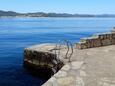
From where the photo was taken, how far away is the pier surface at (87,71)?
6953mm

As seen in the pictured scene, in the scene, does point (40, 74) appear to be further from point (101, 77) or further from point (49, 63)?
point (101, 77)

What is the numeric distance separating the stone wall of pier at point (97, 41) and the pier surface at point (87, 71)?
181 cm

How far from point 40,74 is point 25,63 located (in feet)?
4.91

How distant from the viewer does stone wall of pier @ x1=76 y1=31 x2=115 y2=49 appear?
495 inches

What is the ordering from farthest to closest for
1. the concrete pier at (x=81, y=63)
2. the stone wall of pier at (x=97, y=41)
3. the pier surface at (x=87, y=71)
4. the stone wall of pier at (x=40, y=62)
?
1. the stone wall of pier at (x=40, y=62)
2. the stone wall of pier at (x=97, y=41)
3. the concrete pier at (x=81, y=63)
4. the pier surface at (x=87, y=71)

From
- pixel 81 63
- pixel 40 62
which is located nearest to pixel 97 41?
pixel 40 62

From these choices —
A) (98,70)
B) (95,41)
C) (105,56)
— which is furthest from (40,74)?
(98,70)

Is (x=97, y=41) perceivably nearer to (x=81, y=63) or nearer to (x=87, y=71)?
(x=81, y=63)

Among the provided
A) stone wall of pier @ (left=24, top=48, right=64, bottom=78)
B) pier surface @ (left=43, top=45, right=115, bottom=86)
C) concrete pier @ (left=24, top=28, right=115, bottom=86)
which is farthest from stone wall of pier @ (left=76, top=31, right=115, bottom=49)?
pier surface @ (left=43, top=45, right=115, bottom=86)

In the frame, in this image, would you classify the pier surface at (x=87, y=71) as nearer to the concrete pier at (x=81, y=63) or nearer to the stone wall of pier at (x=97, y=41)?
the concrete pier at (x=81, y=63)

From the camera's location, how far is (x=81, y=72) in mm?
7797

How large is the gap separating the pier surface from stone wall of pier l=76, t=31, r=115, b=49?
181 centimetres

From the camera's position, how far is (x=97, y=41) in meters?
12.9

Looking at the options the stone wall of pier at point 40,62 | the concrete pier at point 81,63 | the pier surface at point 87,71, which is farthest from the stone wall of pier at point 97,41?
the pier surface at point 87,71
